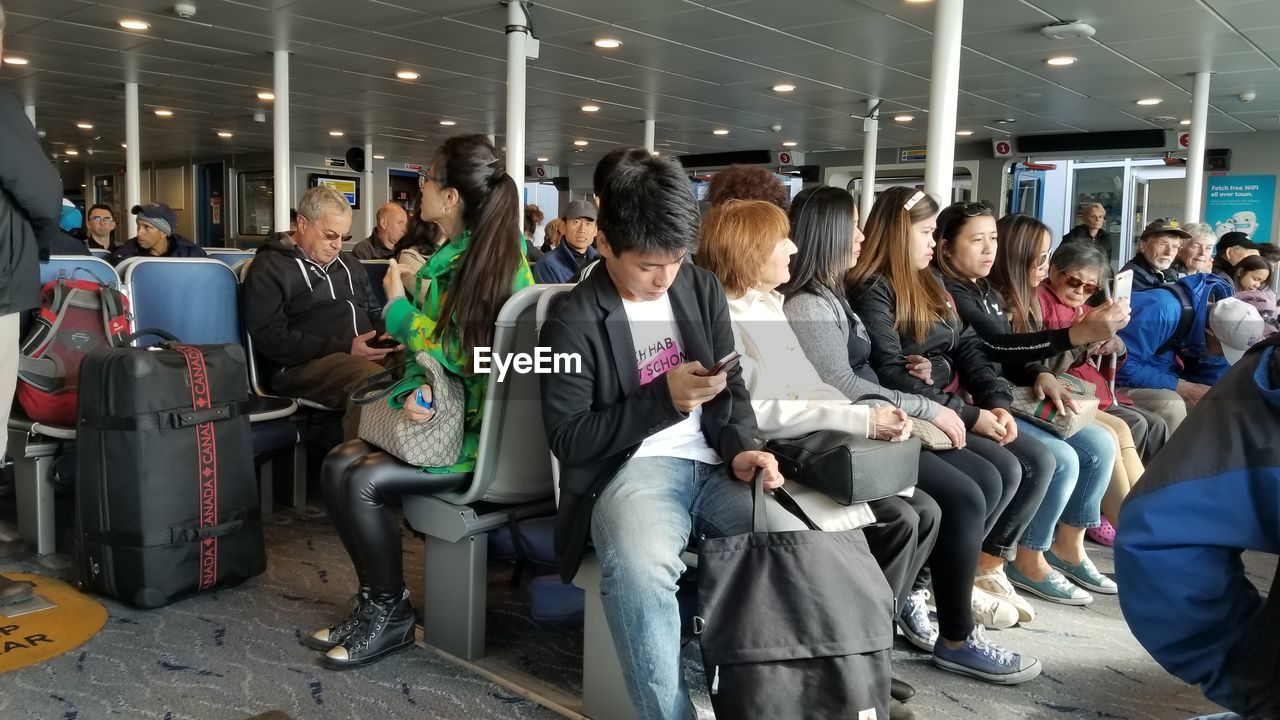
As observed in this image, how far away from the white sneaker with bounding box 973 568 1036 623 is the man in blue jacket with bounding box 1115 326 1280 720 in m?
1.87

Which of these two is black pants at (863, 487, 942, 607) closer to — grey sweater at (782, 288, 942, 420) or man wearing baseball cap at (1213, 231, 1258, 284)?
grey sweater at (782, 288, 942, 420)

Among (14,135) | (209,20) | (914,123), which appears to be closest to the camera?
(14,135)

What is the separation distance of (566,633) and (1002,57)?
6910 mm

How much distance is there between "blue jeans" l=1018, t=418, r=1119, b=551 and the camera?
2975mm

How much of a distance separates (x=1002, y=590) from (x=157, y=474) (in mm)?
2525

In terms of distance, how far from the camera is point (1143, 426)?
368 centimetres

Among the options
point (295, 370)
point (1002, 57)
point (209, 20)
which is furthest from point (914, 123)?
point (295, 370)

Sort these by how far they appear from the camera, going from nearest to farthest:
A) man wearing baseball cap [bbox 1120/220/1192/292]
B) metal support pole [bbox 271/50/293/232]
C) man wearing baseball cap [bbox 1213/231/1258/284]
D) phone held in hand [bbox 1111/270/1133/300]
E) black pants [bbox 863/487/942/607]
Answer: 1. black pants [bbox 863/487/942/607]
2. phone held in hand [bbox 1111/270/1133/300]
3. man wearing baseball cap [bbox 1120/220/1192/292]
4. man wearing baseball cap [bbox 1213/231/1258/284]
5. metal support pole [bbox 271/50/293/232]

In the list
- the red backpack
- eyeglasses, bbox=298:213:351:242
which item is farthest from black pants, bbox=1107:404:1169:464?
the red backpack

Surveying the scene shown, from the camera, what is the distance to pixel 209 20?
23.8 ft

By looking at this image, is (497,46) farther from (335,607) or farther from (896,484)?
(896,484)

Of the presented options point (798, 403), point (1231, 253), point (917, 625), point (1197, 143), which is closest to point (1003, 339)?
point (917, 625)

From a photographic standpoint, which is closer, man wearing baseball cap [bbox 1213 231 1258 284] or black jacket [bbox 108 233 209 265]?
man wearing baseball cap [bbox 1213 231 1258 284]

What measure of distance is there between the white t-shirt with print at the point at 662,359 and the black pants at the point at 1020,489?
110 cm
